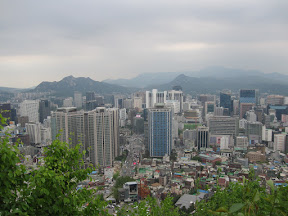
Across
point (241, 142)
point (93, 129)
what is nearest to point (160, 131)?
point (93, 129)

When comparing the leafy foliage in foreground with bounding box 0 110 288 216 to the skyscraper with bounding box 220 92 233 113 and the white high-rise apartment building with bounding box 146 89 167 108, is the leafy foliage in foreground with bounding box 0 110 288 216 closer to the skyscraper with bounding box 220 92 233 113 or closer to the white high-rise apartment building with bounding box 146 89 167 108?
the skyscraper with bounding box 220 92 233 113

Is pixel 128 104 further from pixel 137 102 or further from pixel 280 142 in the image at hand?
pixel 280 142

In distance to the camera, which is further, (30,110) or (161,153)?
(30,110)

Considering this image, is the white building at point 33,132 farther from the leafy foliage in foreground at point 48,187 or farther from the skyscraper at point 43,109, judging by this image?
the leafy foliage in foreground at point 48,187

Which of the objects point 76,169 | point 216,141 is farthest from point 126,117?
point 76,169

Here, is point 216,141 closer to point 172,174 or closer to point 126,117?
point 172,174

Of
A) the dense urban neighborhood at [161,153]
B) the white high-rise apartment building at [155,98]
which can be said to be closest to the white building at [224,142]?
the dense urban neighborhood at [161,153]

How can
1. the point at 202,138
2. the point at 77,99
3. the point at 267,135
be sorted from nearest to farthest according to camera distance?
the point at 202,138, the point at 267,135, the point at 77,99
